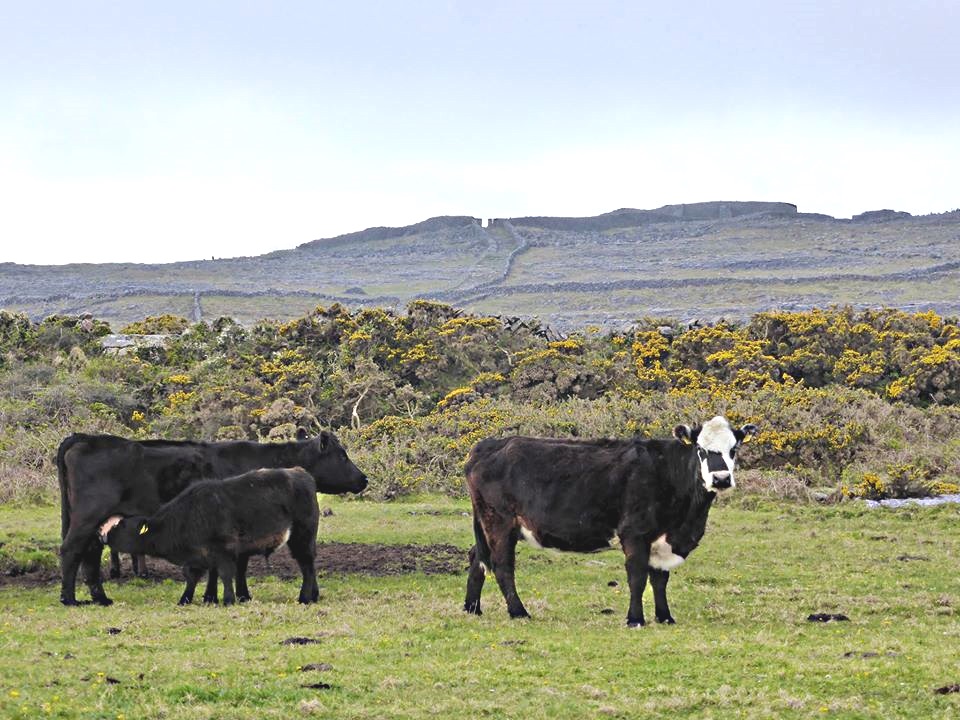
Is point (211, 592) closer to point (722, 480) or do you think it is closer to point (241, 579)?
point (241, 579)

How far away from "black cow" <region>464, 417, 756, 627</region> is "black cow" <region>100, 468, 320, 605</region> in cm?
281

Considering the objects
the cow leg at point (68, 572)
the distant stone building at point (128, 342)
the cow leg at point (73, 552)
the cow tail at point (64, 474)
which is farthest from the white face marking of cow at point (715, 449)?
the distant stone building at point (128, 342)

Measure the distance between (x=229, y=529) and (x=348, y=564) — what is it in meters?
4.12

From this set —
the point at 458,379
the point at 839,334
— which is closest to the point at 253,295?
the point at 458,379

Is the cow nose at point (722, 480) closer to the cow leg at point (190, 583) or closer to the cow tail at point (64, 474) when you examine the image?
the cow leg at point (190, 583)

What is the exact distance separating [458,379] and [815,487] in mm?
18959

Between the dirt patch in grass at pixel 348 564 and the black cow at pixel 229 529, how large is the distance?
7.26ft

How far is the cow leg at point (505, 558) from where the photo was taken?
1537cm

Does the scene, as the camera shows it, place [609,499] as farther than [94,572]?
No

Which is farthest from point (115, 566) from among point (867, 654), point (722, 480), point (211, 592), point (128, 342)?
point (128, 342)

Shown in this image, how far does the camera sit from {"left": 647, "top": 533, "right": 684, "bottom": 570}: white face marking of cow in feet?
49.2

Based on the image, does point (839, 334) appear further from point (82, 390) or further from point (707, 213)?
point (707, 213)

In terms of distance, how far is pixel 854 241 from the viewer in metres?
122

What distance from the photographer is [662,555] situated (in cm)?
1503
